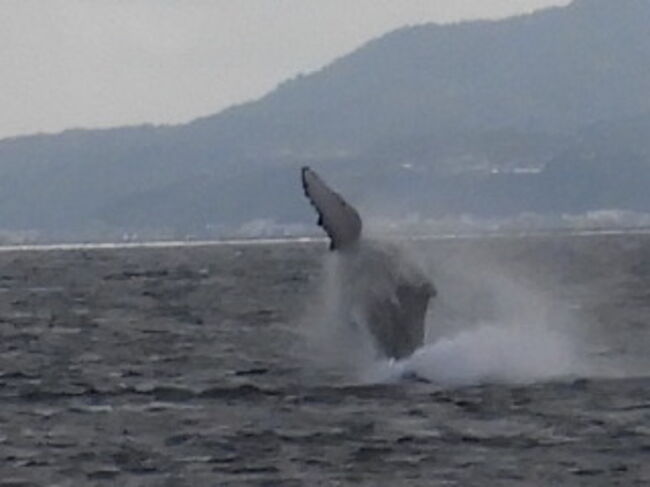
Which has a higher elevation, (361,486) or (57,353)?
(361,486)

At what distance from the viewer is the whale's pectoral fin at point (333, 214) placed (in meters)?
36.5

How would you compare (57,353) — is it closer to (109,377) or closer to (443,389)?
(109,377)

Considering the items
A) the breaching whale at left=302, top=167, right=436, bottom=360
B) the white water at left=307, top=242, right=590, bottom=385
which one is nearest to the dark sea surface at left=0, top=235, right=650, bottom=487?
the white water at left=307, top=242, right=590, bottom=385

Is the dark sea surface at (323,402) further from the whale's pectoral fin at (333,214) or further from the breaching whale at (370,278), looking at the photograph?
the whale's pectoral fin at (333,214)

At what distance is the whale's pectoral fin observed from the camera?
120 ft

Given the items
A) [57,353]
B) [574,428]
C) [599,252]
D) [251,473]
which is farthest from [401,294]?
[599,252]

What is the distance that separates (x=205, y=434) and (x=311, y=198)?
639cm

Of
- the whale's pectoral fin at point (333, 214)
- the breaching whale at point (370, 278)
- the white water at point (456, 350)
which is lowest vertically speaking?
the white water at point (456, 350)

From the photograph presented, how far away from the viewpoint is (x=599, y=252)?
151250mm

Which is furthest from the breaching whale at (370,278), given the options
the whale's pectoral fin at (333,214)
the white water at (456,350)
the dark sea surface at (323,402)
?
the dark sea surface at (323,402)

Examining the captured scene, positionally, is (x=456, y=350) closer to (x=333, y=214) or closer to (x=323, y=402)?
(x=333, y=214)

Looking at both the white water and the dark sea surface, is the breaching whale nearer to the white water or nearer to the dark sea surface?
the white water

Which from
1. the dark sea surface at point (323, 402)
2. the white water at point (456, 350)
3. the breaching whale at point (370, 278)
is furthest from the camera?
the white water at point (456, 350)

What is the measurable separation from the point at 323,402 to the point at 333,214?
3.58 meters
